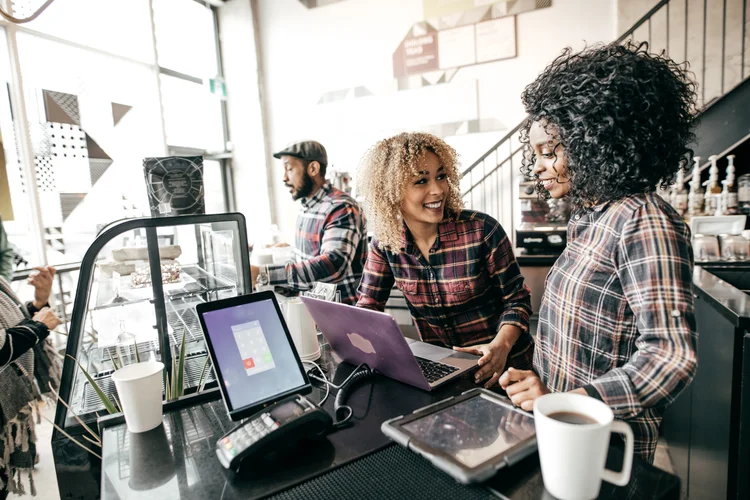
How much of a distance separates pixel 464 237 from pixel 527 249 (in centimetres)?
238

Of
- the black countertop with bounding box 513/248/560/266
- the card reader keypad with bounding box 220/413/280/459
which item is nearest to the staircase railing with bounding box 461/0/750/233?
the black countertop with bounding box 513/248/560/266

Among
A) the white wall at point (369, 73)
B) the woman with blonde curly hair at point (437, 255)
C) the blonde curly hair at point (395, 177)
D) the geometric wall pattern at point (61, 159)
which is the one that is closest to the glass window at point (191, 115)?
the white wall at point (369, 73)

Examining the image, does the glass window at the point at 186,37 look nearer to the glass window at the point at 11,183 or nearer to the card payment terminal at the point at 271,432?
the glass window at the point at 11,183

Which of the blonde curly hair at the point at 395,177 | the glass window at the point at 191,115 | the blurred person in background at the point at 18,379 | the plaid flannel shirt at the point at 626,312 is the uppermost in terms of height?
the glass window at the point at 191,115

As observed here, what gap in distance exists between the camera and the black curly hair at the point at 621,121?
90cm

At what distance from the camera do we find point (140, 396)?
87 centimetres

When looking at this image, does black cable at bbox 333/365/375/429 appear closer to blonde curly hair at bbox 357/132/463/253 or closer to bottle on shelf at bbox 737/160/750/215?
blonde curly hair at bbox 357/132/463/253

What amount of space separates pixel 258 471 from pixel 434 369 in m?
0.49

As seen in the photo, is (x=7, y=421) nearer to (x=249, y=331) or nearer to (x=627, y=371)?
(x=249, y=331)

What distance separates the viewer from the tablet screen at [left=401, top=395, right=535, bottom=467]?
0.68 m

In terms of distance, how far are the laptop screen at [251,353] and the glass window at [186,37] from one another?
5316mm

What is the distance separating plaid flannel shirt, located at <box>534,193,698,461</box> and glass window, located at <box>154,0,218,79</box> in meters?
5.57

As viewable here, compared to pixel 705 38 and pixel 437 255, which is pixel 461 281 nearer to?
pixel 437 255

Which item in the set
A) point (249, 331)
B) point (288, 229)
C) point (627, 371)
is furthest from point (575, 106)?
point (288, 229)
